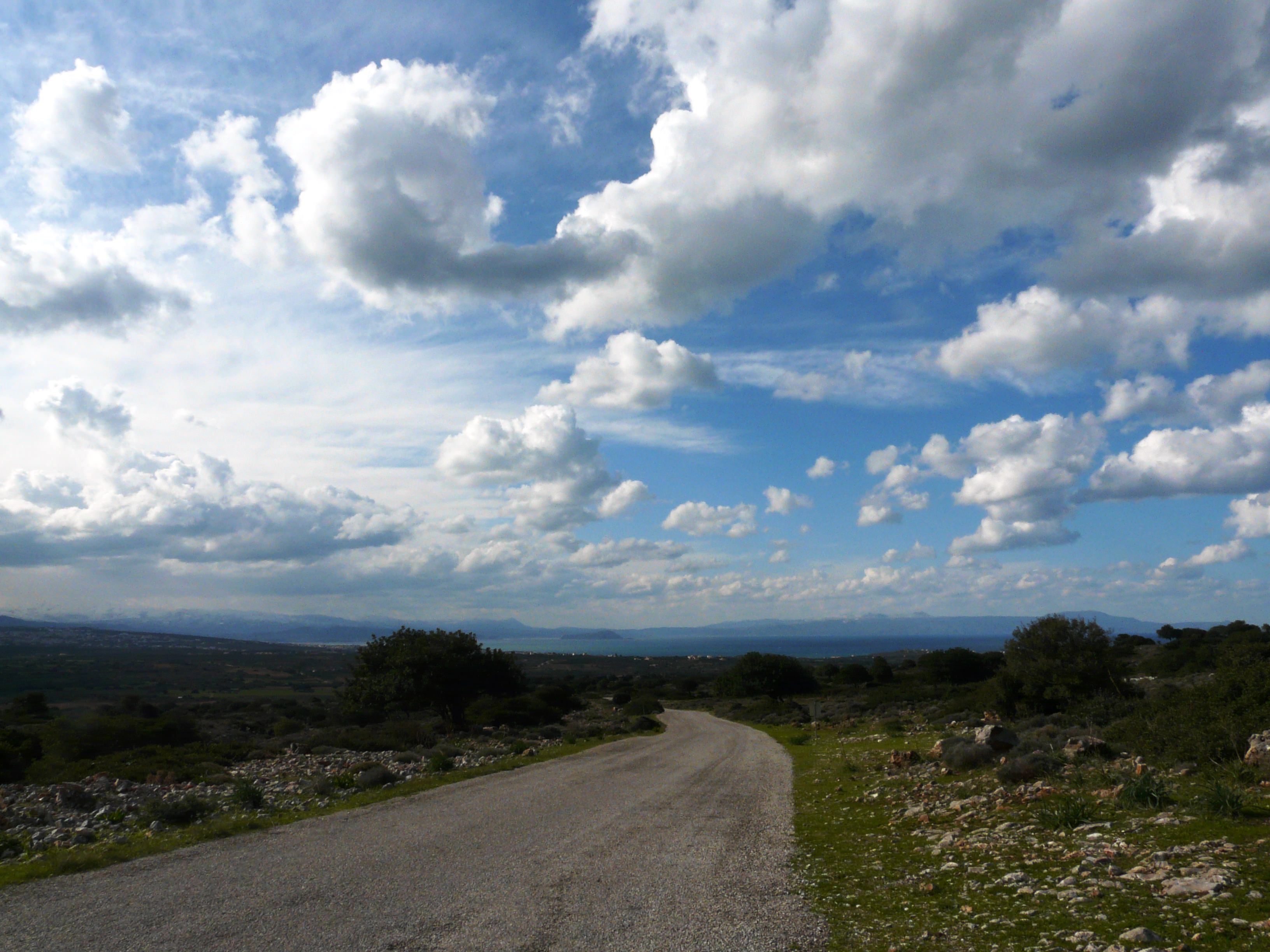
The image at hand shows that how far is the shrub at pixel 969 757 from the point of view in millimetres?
17609

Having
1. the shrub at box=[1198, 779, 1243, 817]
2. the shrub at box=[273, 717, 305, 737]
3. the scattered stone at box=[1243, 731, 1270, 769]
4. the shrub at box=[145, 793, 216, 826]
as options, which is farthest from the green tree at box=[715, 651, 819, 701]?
the shrub at box=[1198, 779, 1243, 817]

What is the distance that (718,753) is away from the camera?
3020 centimetres

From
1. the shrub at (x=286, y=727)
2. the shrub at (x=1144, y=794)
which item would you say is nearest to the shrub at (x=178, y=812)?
the shrub at (x=1144, y=794)

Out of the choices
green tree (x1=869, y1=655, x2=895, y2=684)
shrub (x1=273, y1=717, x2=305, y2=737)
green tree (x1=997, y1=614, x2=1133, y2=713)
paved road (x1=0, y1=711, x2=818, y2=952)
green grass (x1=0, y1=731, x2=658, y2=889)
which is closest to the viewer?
paved road (x1=0, y1=711, x2=818, y2=952)

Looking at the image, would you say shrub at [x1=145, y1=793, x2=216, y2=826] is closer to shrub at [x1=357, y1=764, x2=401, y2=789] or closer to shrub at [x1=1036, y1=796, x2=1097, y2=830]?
shrub at [x1=357, y1=764, x2=401, y2=789]

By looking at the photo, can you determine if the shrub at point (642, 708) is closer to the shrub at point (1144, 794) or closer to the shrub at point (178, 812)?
the shrub at point (178, 812)

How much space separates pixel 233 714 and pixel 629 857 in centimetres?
5209

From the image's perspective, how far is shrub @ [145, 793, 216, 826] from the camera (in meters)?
14.5

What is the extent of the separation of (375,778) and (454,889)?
11.2 metres

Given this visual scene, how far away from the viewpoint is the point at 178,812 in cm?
1462

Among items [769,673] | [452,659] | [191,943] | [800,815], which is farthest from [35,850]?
[769,673]

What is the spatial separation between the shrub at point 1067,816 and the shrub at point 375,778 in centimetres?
1635

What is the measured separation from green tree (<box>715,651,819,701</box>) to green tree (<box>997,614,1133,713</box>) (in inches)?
1750

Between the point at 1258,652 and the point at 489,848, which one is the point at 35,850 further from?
the point at 1258,652
